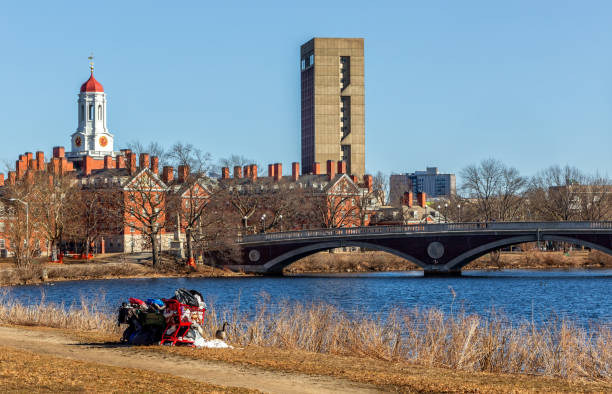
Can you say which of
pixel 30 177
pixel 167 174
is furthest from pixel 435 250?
pixel 30 177

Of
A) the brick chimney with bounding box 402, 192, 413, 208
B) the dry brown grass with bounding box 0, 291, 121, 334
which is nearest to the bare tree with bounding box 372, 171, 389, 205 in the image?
the brick chimney with bounding box 402, 192, 413, 208

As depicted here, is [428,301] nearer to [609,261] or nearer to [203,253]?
[203,253]

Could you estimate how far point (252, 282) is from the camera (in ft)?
233

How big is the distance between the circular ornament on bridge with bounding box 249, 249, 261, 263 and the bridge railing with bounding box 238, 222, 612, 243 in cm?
97

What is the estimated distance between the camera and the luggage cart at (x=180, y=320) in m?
21.0

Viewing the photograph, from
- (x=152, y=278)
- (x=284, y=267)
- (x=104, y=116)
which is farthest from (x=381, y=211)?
(x=152, y=278)

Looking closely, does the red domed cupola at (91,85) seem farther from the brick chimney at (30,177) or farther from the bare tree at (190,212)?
the bare tree at (190,212)

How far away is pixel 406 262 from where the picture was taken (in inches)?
3634

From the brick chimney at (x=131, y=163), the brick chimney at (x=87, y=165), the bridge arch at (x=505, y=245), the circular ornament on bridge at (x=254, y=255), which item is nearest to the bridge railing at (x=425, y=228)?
the bridge arch at (x=505, y=245)

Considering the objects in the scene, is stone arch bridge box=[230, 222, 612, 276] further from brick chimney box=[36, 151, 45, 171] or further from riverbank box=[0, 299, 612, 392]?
riverbank box=[0, 299, 612, 392]

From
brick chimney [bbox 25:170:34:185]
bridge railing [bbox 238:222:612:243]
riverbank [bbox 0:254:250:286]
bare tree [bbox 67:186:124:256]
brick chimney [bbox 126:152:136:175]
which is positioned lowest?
riverbank [bbox 0:254:250:286]

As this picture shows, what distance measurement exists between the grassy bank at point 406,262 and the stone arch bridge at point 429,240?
18.1 feet

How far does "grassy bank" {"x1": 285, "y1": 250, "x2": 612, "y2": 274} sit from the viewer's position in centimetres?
8881

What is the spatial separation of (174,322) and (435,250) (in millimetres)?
57917
